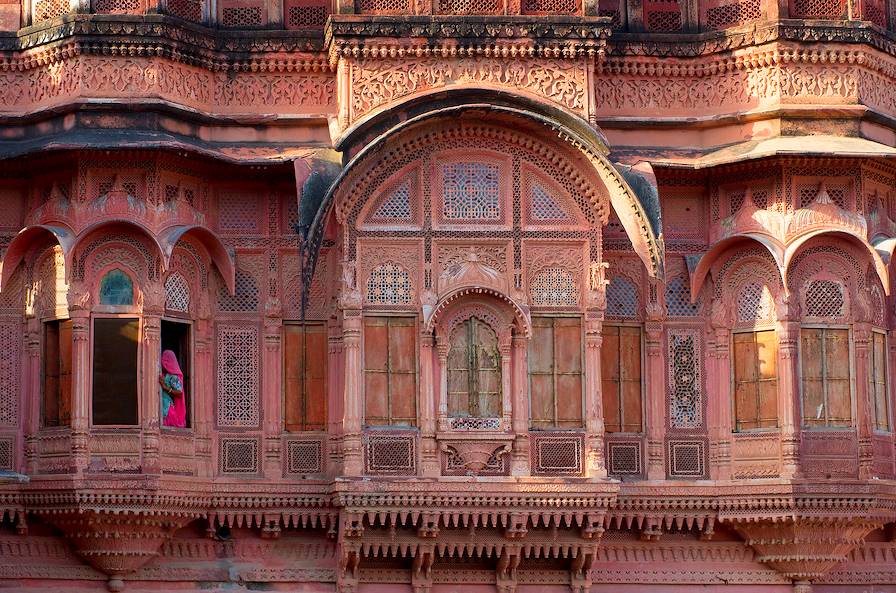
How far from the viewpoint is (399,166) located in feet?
69.1

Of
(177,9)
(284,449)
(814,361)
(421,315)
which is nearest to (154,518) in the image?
(284,449)

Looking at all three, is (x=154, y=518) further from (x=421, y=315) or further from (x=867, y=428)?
(x=867, y=428)

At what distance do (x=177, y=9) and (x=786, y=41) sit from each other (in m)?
5.20

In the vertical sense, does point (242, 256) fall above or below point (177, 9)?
below

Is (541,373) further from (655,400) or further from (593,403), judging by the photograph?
(655,400)

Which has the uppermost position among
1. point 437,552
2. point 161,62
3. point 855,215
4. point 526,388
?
point 161,62

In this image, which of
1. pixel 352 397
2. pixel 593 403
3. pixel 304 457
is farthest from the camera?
pixel 304 457

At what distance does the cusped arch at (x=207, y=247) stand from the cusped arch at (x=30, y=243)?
2.50ft

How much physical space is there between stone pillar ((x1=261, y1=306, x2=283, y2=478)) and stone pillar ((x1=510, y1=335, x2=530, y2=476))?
2022mm

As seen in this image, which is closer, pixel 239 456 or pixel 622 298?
pixel 239 456

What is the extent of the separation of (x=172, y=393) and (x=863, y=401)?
5830 mm

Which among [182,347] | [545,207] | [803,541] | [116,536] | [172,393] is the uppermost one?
[545,207]

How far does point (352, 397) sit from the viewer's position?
20.7m

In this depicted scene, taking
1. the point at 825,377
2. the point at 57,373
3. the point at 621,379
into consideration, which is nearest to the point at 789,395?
the point at 825,377
